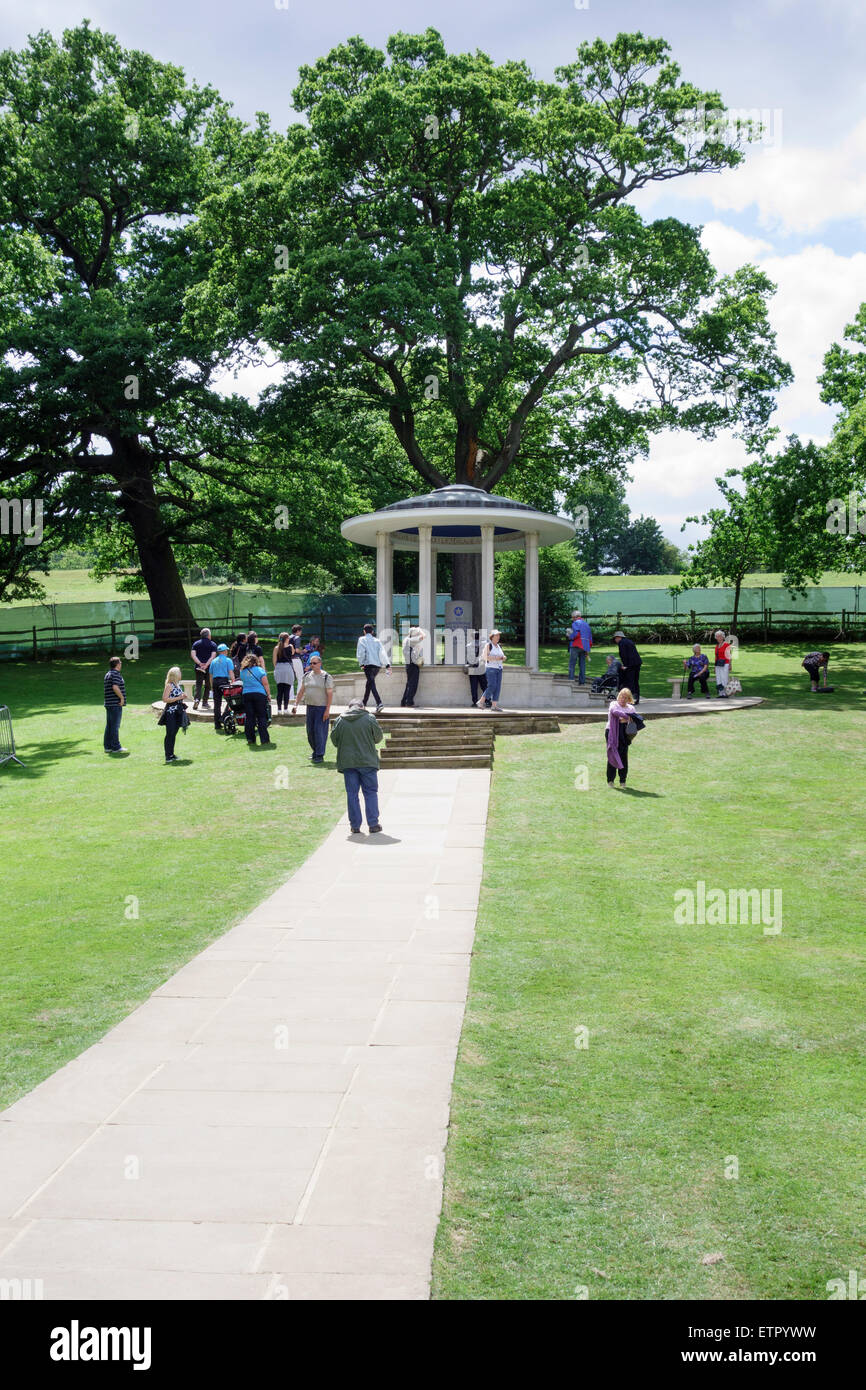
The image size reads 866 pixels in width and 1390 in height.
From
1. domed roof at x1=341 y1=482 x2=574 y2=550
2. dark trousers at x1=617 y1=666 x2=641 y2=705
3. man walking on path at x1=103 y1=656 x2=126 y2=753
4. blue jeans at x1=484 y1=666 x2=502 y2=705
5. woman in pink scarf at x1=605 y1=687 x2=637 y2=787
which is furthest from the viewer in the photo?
domed roof at x1=341 y1=482 x2=574 y2=550

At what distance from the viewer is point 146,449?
3962cm

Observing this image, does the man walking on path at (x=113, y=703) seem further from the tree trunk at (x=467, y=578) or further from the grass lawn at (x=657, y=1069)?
the tree trunk at (x=467, y=578)

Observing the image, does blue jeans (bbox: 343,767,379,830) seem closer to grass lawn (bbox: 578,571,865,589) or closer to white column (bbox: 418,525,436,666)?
white column (bbox: 418,525,436,666)

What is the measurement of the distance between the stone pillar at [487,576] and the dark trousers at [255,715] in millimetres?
6250

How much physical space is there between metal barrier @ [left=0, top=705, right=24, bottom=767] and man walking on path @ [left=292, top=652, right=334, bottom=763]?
5.23 metres

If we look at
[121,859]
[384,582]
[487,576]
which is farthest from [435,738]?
[384,582]

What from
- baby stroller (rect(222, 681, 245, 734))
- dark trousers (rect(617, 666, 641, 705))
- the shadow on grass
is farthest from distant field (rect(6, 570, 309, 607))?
dark trousers (rect(617, 666, 641, 705))

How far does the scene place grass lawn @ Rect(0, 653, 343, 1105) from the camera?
7.52 meters

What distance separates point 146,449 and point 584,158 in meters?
18.6

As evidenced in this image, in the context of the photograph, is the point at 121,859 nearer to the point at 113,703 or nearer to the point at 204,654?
the point at 113,703

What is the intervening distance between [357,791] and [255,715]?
644 cm

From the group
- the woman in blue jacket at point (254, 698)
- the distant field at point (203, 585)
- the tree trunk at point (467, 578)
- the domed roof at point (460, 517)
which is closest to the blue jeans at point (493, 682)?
the domed roof at point (460, 517)

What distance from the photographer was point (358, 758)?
12508 mm
